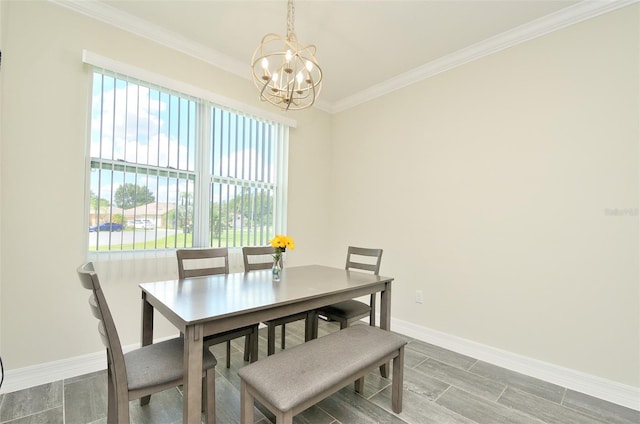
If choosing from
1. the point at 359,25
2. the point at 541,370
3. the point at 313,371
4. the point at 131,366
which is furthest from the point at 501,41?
the point at 131,366

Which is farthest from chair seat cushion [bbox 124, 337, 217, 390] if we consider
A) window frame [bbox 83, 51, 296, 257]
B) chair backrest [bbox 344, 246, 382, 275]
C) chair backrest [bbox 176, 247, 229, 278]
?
chair backrest [bbox 344, 246, 382, 275]

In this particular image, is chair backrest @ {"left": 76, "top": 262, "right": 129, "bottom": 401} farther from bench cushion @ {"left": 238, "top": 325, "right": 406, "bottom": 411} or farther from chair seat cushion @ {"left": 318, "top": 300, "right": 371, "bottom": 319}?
chair seat cushion @ {"left": 318, "top": 300, "right": 371, "bottom": 319}

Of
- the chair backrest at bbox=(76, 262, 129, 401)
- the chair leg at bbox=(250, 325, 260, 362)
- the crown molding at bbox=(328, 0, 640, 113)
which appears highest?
the crown molding at bbox=(328, 0, 640, 113)

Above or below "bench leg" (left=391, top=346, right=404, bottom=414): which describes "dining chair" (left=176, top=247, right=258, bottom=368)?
above

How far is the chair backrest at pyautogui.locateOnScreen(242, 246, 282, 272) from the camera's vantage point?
2.49m

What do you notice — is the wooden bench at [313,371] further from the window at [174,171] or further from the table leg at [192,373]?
the window at [174,171]

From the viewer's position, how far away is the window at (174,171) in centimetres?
228

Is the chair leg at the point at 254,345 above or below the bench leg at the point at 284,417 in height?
below

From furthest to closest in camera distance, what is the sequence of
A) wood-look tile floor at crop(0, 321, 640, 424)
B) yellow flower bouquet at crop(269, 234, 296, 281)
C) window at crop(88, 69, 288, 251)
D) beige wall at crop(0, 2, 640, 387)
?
window at crop(88, 69, 288, 251), yellow flower bouquet at crop(269, 234, 296, 281), beige wall at crop(0, 2, 640, 387), wood-look tile floor at crop(0, 321, 640, 424)

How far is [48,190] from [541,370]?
3.96 meters

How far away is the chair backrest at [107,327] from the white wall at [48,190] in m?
1.22

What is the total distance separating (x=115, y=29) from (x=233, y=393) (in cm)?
297

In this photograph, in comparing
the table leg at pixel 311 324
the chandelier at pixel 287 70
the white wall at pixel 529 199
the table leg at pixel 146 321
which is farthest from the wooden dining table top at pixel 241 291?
the chandelier at pixel 287 70

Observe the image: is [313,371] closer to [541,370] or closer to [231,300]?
[231,300]
